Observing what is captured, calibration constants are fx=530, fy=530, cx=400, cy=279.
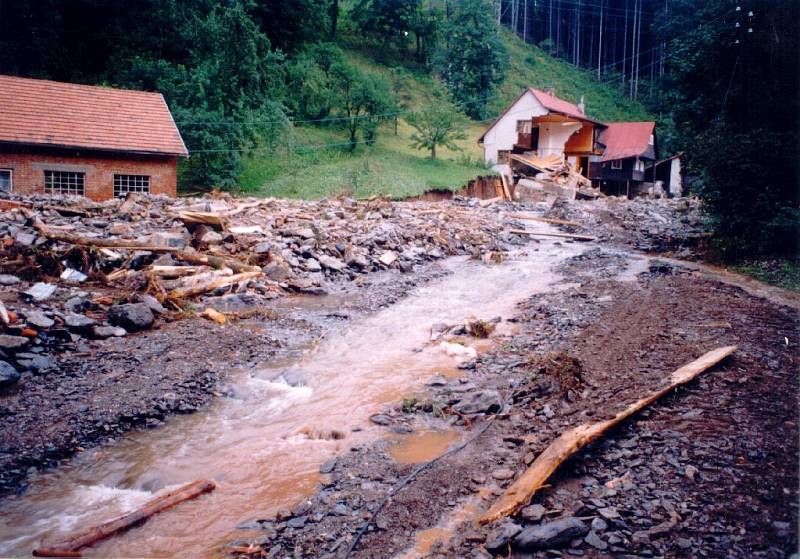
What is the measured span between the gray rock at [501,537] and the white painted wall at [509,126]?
3937 cm

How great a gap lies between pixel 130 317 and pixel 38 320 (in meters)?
1.25

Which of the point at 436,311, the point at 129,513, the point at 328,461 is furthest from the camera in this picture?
the point at 436,311

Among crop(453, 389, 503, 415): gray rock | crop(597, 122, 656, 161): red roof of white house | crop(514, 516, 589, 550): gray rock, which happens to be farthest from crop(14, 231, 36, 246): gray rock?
crop(597, 122, 656, 161): red roof of white house

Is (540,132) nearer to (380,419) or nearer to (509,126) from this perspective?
(509,126)

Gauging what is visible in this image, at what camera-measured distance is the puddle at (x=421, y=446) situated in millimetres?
5355

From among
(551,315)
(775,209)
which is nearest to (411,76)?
(775,209)

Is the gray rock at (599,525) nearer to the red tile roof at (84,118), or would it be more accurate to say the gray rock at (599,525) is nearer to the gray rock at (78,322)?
the gray rock at (78,322)

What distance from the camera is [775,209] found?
1399 centimetres

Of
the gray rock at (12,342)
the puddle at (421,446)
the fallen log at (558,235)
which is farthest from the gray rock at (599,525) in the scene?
the fallen log at (558,235)

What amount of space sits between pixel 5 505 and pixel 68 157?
20.5 metres

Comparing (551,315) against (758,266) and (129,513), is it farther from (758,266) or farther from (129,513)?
(129,513)

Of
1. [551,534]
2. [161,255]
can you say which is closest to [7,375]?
[161,255]

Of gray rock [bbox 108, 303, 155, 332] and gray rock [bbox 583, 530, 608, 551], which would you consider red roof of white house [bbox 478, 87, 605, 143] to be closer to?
gray rock [bbox 108, 303, 155, 332]

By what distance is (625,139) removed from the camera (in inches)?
1775
